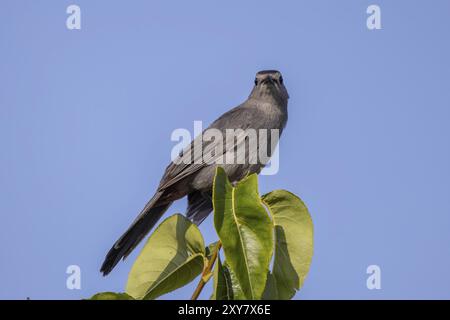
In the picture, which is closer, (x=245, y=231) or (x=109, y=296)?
(x=109, y=296)

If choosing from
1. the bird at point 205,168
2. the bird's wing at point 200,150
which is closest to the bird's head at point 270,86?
the bird at point 205,168

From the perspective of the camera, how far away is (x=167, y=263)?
4.47 meters

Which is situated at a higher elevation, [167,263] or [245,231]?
[245,231]

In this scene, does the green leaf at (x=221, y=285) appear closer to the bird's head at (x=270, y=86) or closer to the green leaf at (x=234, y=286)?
the green leaf at (x=234, y=286)

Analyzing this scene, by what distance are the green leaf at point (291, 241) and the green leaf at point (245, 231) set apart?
1.23 feet

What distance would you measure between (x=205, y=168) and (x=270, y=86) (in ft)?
4.55

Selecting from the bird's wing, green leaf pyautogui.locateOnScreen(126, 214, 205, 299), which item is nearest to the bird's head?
the bird's wing

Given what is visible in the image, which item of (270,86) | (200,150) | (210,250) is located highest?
(270,86)

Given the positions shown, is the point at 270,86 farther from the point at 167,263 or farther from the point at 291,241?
the point at 167,263

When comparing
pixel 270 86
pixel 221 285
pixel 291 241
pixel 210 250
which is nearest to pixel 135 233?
pixel 210 250

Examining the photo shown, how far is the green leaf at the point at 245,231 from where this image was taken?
3865mm
